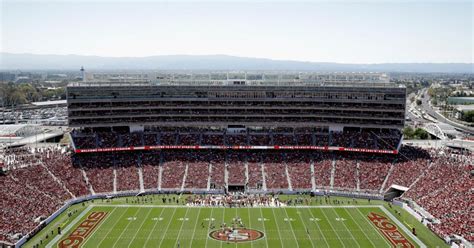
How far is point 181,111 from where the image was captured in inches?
2820

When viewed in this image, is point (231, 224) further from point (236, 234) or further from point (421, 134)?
point (421, 134)

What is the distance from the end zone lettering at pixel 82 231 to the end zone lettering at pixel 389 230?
2957 centimetres

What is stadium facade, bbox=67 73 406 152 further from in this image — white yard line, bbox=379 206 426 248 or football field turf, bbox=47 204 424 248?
white yard line, bbox=379 206 426 248

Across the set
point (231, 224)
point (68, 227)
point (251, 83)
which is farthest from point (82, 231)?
point (251, 83)

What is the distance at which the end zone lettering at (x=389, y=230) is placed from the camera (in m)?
43.9

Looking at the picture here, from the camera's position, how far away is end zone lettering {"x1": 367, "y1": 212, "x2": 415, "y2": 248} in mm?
43906

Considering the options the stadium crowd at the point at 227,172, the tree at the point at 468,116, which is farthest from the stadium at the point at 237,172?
the tree at the point at 468,116

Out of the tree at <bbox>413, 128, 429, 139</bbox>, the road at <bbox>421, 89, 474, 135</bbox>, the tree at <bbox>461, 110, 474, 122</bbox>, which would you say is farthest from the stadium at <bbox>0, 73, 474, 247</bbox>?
the tree at <bbox>461, 110, 474, 122</bbox>

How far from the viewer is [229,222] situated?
49.4 meters

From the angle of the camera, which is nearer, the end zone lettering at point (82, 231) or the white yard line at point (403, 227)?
the end zone lettering at point (82, 231)

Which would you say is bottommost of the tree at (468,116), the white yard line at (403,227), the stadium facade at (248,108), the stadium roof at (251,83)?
the white yard line at (403,227)

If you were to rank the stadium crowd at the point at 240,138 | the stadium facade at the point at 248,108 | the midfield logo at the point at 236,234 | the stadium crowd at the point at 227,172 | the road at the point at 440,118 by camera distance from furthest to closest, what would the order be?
1. the road at the point at 440,118
2. the stadium facade at the point at 248,108
3. the stadium crowd at the point at 240,138
4. the stadium crowd at the point at 227,172
5. the midfield logo at the point at 236,234

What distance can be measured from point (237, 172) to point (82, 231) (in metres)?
23.4

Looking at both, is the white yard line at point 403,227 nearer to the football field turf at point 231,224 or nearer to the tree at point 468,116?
the football field turf at point 231,224
